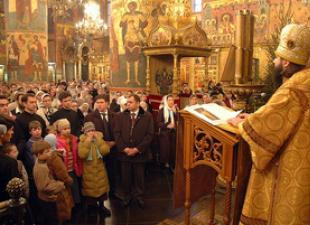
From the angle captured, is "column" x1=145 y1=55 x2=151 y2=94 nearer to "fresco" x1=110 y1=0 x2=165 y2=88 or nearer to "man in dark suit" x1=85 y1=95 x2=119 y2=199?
"fresco" x1=110 y1=0 x2=165 y2=88

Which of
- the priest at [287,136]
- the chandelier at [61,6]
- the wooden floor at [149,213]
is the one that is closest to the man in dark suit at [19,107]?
the wooden floor at [149,213]

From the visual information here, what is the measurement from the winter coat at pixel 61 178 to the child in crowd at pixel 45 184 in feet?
0.23

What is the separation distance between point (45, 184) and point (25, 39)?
12.0 metres

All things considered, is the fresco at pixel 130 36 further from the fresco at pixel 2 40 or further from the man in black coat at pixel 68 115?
A: the fresco at pixel 2 40

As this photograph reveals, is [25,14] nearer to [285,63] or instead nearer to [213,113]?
[213,113]

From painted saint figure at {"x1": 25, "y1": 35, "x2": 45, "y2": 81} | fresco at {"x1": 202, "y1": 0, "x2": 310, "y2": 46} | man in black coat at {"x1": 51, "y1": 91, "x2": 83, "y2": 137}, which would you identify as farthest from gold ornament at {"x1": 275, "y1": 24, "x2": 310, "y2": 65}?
fresco at {"x1": 202, "y1": 0, "x2": 310, "y2": 46}

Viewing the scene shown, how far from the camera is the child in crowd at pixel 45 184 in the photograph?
329cm

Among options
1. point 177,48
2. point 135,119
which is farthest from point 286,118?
point 177,48

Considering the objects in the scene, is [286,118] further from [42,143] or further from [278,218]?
[42,143]

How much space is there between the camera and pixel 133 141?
15.1 feet

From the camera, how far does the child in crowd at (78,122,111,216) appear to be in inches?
163

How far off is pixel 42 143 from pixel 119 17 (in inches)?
245

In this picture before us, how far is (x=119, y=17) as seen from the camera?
29.0ft

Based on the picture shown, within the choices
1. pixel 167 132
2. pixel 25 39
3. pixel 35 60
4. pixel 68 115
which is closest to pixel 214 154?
pixel 68 115
